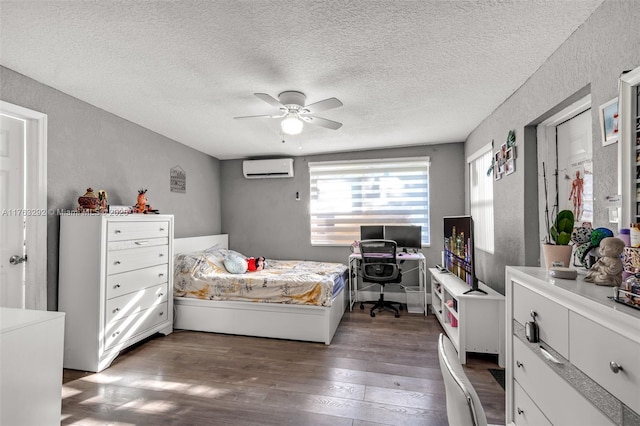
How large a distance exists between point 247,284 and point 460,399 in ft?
9.42

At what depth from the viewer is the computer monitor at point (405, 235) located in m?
4.23

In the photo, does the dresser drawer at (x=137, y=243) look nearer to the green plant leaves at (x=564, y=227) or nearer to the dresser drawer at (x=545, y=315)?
the dresser drawer at (x=545, y=315)

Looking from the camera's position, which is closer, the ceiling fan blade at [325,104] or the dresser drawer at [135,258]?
the ceiling fan blade at [325,104]

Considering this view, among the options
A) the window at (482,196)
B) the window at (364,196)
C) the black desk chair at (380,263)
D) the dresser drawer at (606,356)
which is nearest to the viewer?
the dresser drawer at (606,356)

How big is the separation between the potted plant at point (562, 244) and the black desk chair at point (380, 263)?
7.62ft

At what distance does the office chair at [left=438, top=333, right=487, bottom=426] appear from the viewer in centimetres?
68

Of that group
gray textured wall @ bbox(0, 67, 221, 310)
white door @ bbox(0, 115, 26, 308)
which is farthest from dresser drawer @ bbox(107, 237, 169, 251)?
white door @ bbox(0, 115, 26, 308)

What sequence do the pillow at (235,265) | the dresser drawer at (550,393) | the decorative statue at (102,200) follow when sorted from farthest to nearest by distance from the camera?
the pillow at (235,265) → the decorative statue at (102,200) → the dresser drawer at (550,393)

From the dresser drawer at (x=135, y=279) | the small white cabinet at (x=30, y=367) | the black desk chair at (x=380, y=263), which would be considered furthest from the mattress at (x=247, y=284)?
the small white cabinet at (x=30, y=367)

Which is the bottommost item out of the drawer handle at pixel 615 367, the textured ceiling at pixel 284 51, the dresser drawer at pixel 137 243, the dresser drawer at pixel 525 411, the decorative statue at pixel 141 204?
the dresser drawer at pixel 525 411

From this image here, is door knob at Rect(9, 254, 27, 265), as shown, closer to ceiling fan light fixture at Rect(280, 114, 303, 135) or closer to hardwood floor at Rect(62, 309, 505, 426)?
hardwood floor at Rect(62, 309, 505, 426)

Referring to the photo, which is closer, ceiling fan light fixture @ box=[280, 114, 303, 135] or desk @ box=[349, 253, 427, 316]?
ceiling fan light fixture @ box=[280, 114, 303, 135]

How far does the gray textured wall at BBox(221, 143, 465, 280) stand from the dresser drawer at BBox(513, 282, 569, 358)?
9.75 ft

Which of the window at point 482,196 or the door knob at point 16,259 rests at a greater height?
the window at point 482,196
